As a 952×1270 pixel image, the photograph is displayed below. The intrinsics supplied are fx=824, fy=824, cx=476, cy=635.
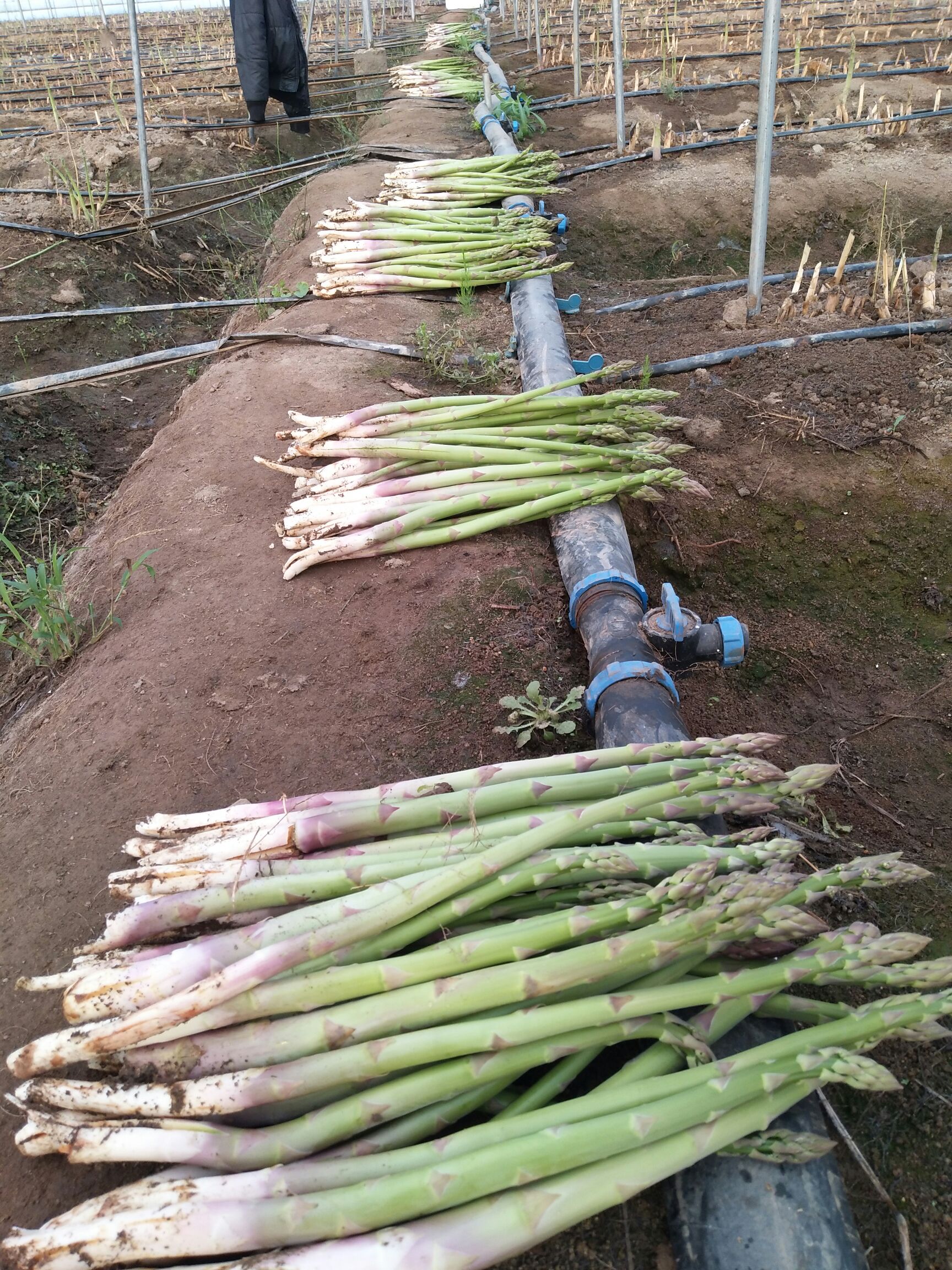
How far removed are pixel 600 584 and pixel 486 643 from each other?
50cm

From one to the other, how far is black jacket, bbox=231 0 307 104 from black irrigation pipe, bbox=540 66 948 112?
3.15 meters

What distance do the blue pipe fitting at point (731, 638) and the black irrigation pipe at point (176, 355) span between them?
9.60ft

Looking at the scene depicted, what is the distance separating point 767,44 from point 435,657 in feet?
13.5

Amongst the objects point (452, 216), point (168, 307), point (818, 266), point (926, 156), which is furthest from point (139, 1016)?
point (926, 156)

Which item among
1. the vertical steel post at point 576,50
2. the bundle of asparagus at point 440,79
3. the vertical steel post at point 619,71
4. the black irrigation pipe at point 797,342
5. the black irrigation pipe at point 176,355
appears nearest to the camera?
the black irrigation pipe at point 176,355

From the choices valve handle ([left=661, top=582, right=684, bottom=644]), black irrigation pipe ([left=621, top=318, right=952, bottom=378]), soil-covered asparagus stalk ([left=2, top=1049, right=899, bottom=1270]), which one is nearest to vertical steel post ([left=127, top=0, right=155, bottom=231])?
black irrigation pipe ([left=621, top=318, right=952, bottom=378])

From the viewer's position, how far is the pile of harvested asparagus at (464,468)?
3559 mm

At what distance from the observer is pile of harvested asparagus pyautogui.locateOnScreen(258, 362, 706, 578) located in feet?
11.7

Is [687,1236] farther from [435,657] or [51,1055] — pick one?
[435,657]

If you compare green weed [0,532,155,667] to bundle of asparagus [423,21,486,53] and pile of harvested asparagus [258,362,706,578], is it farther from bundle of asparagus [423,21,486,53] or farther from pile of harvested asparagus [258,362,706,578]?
bundle of asparagus [423,21,486,53]

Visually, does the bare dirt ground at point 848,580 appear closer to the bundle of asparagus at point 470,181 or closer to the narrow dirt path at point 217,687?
the narrow dirt path at point 217,687

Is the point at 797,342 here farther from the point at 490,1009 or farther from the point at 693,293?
the point at 490,1009

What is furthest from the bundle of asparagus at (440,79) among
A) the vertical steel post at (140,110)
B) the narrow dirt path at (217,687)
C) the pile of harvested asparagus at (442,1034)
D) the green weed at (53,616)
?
the pile of harvested asparagus at (442,1034)

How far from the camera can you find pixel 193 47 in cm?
1753
